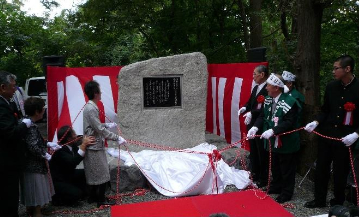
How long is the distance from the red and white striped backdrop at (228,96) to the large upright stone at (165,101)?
28.6 inches

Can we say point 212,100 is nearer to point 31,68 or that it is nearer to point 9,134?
point 9,134

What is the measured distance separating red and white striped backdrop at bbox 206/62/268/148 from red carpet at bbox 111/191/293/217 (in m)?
3.54

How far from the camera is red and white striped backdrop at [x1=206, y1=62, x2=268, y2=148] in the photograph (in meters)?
6.32

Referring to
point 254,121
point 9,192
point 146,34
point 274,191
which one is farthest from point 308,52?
point 146,34

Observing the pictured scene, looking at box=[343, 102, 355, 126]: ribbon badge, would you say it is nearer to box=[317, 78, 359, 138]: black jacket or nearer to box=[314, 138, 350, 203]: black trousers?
box=[317, 78, 359, 138]: black jacket

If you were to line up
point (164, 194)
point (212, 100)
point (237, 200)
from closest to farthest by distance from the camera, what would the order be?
point (237, 200), point (164, 194), point (212, 100)

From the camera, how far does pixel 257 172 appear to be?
539 cm

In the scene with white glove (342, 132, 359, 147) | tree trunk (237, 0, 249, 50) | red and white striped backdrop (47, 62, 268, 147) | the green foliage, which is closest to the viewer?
white glove (342, 132, 359, 147)

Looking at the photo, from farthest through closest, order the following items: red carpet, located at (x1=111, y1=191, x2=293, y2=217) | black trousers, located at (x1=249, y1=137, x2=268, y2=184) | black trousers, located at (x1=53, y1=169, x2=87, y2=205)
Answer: black trousers, located at (x1=249, y1=137, x2=268, y2=184), black trousers, located at (x1=53, y1=169, x2=87, y2=205), red carpet, located at (x1=111, y1=191, x2=293, y2=217)

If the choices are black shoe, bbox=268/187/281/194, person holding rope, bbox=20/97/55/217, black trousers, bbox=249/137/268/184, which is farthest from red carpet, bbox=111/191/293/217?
black trousers, bbox=249/137/268/184

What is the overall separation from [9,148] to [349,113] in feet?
A: 11.8

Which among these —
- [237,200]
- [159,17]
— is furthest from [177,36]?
[237,200]

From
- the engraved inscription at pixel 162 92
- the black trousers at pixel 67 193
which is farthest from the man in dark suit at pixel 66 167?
the engraved inscription at pixel 162 92

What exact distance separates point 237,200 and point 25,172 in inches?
93.1
